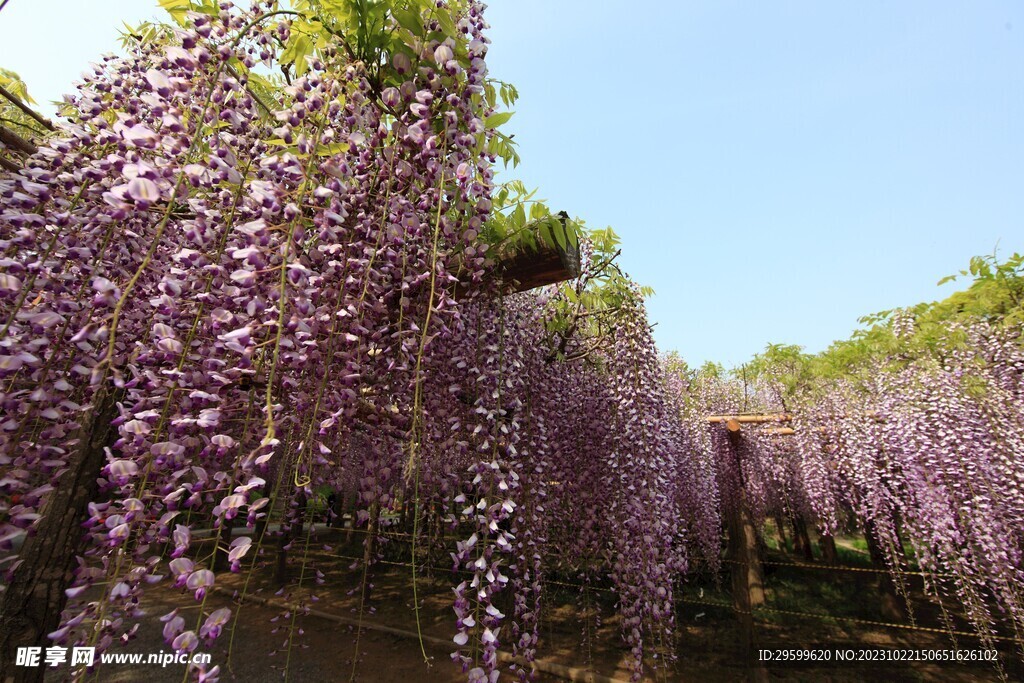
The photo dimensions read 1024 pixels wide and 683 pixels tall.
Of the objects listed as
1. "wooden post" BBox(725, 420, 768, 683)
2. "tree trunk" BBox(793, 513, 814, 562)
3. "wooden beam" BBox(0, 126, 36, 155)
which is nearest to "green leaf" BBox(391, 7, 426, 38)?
"wooden beam" BBox(0, 126, 36, 155)

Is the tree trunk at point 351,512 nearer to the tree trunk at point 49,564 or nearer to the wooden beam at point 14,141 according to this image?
the tree trunk at point 49,564

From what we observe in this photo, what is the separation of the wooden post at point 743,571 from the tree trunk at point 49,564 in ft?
21.6

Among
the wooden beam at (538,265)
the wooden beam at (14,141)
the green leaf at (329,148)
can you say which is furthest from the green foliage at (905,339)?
the wooden beam at (14,141)

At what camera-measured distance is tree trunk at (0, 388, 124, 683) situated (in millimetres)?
1811

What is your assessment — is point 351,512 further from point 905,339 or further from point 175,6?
point 905,339

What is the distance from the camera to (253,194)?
1.30 meters

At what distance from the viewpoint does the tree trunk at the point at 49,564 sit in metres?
1.81

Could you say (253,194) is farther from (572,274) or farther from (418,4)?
(572,274)

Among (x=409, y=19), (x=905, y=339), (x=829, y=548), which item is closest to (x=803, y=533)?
(x=829, y=548)

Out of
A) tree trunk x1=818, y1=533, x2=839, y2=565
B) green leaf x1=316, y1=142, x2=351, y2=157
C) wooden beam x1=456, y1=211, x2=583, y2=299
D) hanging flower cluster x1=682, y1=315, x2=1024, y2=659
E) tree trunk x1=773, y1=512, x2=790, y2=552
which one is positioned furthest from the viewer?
tree trunk x1=773, y1=512, x2=790, y2=552

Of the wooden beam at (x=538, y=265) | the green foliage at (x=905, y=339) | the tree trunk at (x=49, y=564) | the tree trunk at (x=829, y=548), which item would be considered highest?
the green foliage at (x=905, y=339)

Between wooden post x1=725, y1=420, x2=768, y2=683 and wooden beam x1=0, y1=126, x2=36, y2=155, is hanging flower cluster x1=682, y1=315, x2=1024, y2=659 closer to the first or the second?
wooden post x1=725, y1=420, x2=768, y2=683

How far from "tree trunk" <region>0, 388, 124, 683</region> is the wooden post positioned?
21.6 ft

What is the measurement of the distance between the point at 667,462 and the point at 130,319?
14.6 feet
